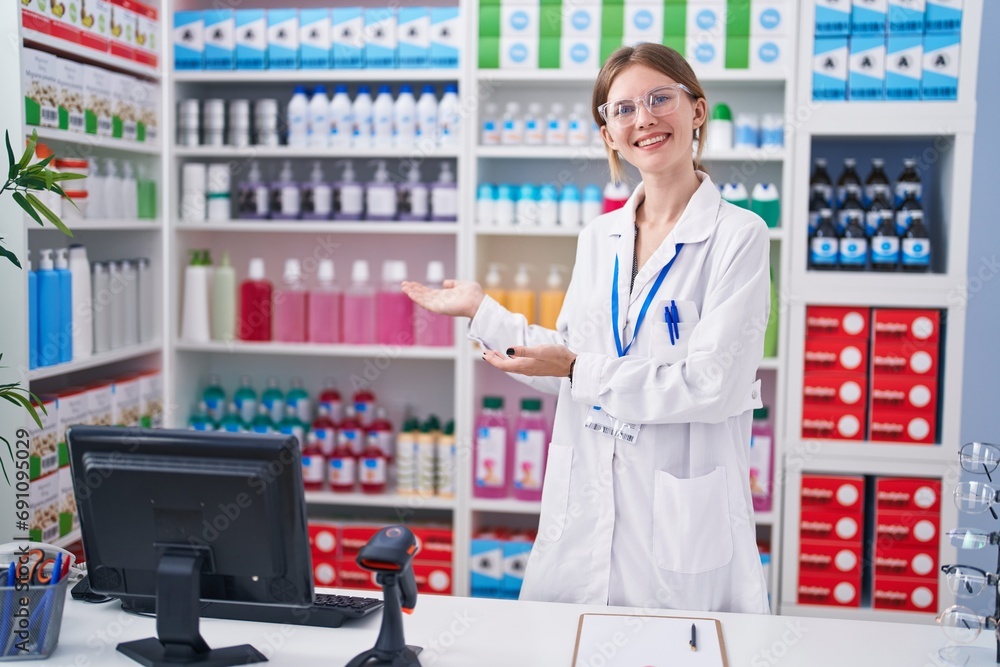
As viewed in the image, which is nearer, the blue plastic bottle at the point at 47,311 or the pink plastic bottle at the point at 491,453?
the blue plastic bottle at the point at 47,311

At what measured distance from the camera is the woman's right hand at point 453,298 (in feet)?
6.77

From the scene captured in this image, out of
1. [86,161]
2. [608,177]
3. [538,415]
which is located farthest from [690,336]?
[86,161]

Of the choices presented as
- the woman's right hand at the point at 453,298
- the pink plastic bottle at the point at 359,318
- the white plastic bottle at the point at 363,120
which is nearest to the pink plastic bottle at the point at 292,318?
the pink plastic bottle at the point at 359,318

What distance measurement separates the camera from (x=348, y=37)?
10.9 feet

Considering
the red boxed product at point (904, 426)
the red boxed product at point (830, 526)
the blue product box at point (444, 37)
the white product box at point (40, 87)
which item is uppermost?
the blue product box at point (444, 37)

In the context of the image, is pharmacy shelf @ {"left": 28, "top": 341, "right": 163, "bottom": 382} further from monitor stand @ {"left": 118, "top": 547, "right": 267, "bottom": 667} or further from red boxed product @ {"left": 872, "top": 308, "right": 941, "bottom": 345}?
red boxed product @ {"left": 872, "top": 308, "right": 941, "bottom": 345}

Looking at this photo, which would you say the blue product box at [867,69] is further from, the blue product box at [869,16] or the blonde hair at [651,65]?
the blonde hair at [651,65]

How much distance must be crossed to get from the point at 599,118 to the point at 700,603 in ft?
3.38

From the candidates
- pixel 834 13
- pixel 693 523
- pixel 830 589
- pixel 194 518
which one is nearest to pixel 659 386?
pixel 693 523

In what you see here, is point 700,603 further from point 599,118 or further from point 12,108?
point 12,108

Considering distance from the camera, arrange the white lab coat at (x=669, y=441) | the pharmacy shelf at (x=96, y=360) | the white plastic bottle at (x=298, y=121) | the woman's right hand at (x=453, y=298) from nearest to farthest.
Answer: the white lab coat at (x=669, y=441) → the woman's right hand at (x=453, y=298) → the pharmacy shelf at (x=96, y=360) → the white plastic bottle at (x=298, y=121)

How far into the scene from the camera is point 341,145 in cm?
332

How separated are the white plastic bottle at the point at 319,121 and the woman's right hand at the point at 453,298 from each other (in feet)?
4.66

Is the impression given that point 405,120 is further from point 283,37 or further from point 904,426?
point 904,426
